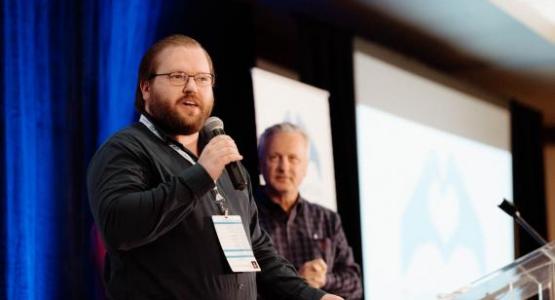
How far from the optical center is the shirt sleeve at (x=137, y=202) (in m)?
1.63

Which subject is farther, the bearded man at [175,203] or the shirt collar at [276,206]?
the shirt collar at [276,206]

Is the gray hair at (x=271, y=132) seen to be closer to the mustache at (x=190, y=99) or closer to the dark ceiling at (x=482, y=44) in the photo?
the dark ceiling at (x=482, y=44)

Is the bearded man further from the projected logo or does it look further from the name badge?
the projected logo

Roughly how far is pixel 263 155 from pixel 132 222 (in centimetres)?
216

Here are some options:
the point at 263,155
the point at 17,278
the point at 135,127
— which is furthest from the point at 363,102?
the point at 135,127

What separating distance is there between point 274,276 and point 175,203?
447 mm

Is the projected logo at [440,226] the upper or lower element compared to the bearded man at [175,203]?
upper

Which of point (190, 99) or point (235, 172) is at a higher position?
point (190, 99)

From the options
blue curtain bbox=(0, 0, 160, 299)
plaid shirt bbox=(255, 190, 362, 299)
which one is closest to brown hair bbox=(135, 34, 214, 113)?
blue curtain bbox=(0, 0, 160, 299)

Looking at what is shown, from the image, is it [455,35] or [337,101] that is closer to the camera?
[337,101]

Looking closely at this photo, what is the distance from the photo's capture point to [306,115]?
4.42 m

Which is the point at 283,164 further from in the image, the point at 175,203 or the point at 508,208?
the point at 175,203

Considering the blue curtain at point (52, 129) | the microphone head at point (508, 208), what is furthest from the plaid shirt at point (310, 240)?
the microphone head at point (508, 208)

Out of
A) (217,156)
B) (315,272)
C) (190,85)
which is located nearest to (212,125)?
(190,85)
